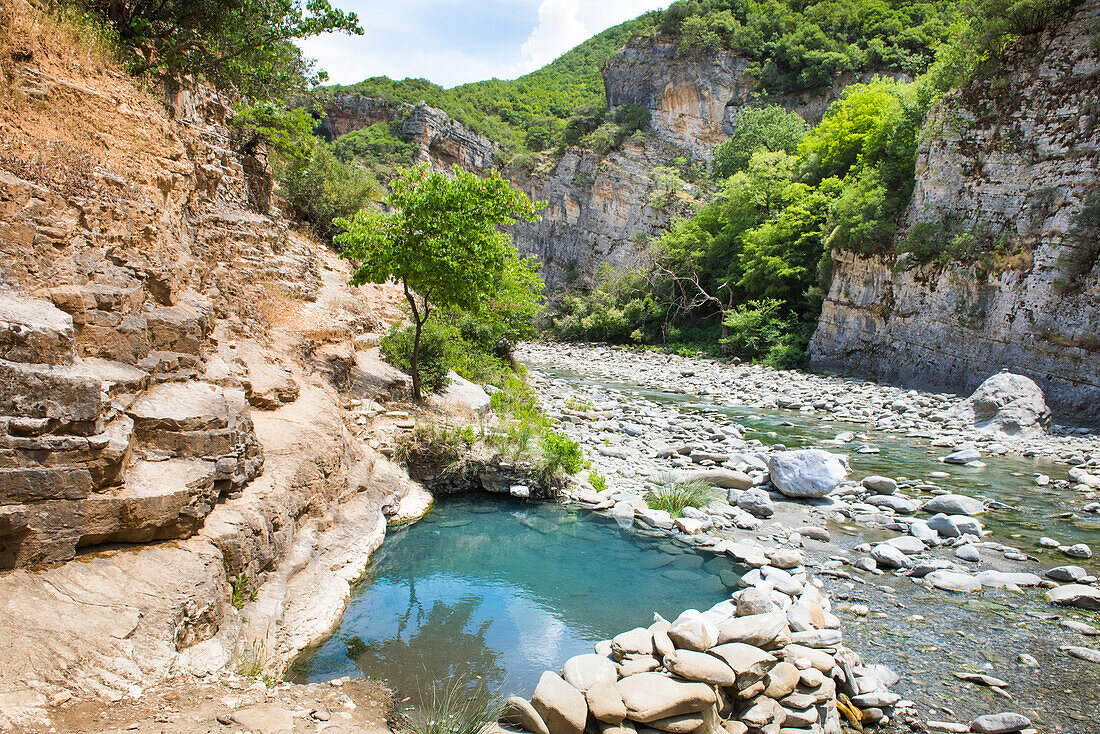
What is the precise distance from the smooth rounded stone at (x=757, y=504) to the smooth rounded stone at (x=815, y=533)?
2.15 ft

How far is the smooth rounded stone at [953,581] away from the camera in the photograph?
19.1ft

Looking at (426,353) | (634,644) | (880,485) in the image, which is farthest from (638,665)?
(426,353)

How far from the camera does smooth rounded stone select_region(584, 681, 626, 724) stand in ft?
12.0

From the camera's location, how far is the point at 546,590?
6195mm

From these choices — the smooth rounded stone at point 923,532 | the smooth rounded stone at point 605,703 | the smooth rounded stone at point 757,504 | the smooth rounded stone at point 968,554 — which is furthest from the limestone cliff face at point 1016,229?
the smooth rounded stone at point 605,703

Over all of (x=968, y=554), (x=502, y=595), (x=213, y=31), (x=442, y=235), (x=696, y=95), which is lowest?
(x=502, y=595)

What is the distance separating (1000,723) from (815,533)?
Result: 336 centimetres

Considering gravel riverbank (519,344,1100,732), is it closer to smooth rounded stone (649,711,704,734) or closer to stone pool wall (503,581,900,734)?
stone pool wall (503,581,900,734)

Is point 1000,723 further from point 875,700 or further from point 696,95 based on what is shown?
point 696,95

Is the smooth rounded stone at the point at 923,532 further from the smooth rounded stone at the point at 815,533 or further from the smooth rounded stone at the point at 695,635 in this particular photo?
the smooth rounded stone at the point at 695,635

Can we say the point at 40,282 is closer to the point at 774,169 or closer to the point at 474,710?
Result: the point at 474,710

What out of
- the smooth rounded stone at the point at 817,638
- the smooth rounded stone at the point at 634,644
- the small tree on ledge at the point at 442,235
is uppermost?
the small tree on ledge at the point at 442,235

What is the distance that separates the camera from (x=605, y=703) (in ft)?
12.2

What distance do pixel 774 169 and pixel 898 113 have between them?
9.50 meters
